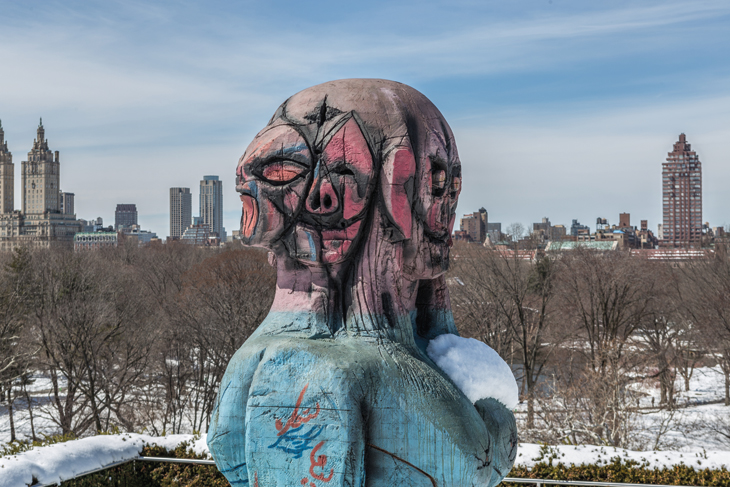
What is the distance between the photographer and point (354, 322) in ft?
10.2

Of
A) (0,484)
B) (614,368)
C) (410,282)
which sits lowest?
(614,368)

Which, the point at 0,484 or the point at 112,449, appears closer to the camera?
the point at 0,484

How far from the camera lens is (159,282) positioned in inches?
1588

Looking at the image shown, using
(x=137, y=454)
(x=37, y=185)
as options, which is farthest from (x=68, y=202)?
(x=137, y=454)

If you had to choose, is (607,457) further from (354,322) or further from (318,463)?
(318,463)

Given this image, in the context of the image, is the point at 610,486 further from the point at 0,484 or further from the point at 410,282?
the point at 0,484

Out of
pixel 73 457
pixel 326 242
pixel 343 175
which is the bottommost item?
pixel 73 457

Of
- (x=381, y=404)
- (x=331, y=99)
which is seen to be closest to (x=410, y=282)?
(x=381, y=404)

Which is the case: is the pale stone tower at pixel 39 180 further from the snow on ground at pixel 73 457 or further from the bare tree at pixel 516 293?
the snow on ground at pixel 73 457

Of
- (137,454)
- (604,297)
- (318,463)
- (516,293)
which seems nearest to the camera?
(318,463)

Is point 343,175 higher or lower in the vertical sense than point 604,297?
higher

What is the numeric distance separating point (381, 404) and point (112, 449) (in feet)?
25.9

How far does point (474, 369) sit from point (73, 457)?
23.8ft

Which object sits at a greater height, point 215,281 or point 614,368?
point 215,281
